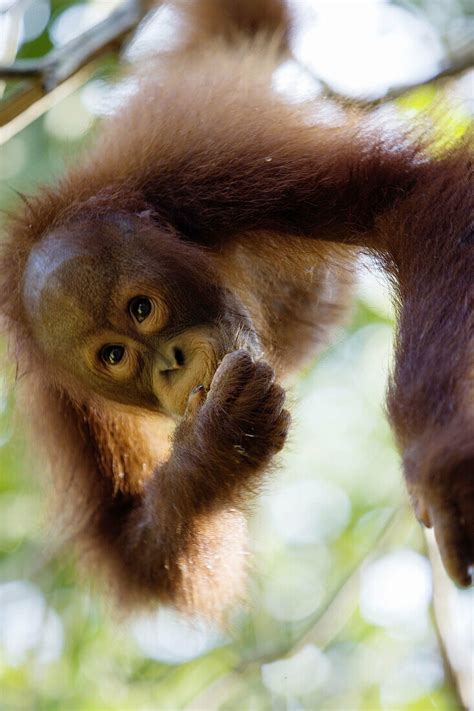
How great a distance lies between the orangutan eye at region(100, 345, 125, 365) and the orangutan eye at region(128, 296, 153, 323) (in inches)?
5.9

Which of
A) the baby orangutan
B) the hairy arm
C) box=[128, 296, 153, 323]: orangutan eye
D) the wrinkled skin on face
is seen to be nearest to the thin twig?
the baby orangutan

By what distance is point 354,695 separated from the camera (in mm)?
6320

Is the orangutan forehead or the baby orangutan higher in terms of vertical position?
the orangutan forehead

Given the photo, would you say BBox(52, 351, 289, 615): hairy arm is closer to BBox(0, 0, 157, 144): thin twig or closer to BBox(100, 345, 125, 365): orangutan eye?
BBox(100, 345, 125, 365): orangutan eye

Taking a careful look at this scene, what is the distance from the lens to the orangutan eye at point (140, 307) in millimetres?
3742

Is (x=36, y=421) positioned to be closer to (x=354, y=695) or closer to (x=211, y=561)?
(x=211, y=561)

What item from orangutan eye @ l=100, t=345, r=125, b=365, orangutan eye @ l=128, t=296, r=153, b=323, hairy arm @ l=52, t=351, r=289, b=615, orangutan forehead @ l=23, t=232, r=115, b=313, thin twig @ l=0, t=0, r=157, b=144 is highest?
thin twig @ l=0, t=0, r=157, b=144

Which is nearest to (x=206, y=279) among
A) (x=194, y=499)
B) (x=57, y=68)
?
(x=194, y=499)

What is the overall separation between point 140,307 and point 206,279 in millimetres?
288

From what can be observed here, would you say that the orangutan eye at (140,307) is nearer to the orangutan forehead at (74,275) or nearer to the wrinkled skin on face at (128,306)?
the wrinkled skin on face at (128,306)

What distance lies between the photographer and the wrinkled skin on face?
3.69 m

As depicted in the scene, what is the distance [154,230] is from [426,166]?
0.98 metres

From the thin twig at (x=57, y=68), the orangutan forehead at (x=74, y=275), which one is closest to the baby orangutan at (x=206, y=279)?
the orangutan forehead at (x=74, y=275)

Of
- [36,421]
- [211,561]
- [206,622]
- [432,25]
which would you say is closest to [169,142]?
[36,421]
